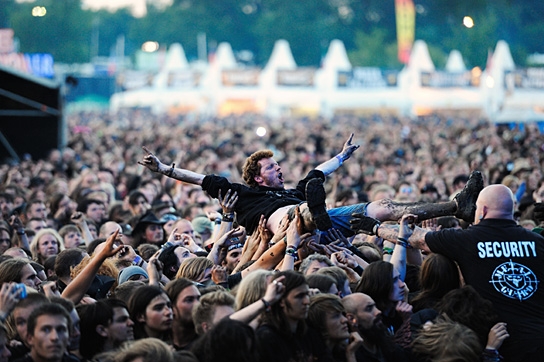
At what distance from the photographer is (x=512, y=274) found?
6.74m

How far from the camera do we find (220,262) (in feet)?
27.5

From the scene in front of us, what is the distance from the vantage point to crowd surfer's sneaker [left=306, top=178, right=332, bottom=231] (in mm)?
7820

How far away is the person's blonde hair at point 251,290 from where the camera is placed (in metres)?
6.20

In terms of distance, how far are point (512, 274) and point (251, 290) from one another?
5.56 feet

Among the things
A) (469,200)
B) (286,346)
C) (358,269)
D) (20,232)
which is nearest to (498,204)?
(469,200)

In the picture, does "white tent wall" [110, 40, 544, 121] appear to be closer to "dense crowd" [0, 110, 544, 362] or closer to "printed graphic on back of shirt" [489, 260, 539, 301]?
"dense crowd" [0, 110, 544, 362]

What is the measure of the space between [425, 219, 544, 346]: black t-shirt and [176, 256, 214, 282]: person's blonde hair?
1838 mm

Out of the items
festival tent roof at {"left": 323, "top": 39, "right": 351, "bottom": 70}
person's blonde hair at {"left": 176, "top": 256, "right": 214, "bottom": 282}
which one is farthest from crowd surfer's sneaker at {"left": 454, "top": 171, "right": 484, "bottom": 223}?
festival tent roof at {"left": 323, "top": 39, "right": 351, "bottom": 70}

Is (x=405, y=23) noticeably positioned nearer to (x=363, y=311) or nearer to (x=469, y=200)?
(x=469, y=200)

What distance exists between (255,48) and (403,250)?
9744 cm

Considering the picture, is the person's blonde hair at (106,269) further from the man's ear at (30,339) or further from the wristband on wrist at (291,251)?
the man's ear at (30,339)

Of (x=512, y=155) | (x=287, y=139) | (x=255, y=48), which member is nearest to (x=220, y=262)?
(x=512, y=155)

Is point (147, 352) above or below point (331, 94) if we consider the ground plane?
below

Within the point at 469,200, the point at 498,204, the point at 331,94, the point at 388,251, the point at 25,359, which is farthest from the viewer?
the point at 331,94
